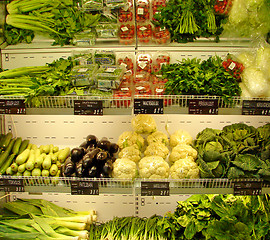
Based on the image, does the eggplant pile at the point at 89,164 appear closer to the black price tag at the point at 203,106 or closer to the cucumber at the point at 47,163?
the cucumber at the point at 47,163

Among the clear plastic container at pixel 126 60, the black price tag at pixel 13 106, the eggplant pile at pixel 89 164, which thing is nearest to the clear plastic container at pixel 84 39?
the clear plastic container at pixel 126 60

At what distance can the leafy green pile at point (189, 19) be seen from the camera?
201 centimetres

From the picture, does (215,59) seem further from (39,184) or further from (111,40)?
(39,184)

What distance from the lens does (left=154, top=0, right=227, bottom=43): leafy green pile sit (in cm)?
201

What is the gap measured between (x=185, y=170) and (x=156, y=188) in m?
0.22

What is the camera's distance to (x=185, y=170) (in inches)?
67.1

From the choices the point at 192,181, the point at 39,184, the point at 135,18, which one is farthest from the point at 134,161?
the point at 135,18

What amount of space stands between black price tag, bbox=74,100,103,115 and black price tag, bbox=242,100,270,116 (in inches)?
33.3

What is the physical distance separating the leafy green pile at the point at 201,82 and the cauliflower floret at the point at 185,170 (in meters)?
0.44

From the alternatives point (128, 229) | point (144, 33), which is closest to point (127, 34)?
point (144, 33)

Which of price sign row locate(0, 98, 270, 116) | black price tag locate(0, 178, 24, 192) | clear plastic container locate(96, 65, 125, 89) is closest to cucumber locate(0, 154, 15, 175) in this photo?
black price tag locate(0, 178, 24, 192)

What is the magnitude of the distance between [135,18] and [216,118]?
1.03m

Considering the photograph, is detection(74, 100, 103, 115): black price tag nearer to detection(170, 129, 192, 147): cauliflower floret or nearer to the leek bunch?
detection(170, 129, 192, 147): cauliflower floret

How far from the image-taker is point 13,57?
2188mm
